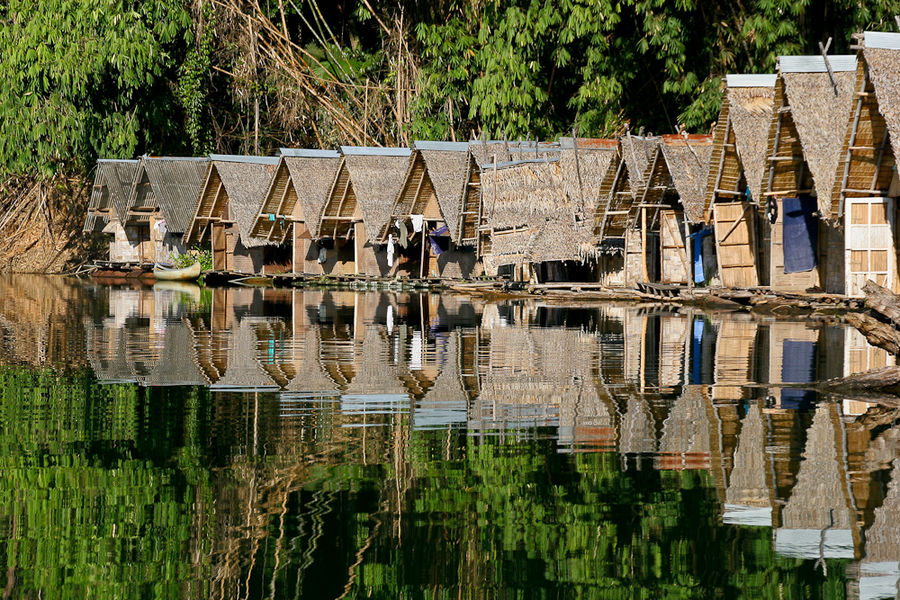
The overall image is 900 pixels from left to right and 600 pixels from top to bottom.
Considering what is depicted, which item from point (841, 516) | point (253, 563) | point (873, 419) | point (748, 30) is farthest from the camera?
point (748, 30)

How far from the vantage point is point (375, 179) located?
37.0m

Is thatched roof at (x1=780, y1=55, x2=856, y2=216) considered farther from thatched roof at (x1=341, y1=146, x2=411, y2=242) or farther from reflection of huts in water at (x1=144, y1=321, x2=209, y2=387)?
thatched roof at (x1=341, y1=146, x2=411, y2=242)

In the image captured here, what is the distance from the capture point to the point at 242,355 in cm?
1493

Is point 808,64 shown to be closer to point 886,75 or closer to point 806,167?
point 806,167

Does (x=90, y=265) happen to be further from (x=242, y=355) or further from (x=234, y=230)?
(x=242, y=355)

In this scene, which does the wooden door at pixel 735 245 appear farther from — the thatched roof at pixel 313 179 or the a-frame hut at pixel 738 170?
the thatched roof at pixel 313 179

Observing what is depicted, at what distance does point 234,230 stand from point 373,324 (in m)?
22.8

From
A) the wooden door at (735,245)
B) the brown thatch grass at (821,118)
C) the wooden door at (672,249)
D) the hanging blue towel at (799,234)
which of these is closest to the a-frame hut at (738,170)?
the wooden door at (735,245)

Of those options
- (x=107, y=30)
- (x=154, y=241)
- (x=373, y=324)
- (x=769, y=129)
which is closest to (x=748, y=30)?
(x=769, y=129)

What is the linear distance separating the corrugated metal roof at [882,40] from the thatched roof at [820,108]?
54.5 inches

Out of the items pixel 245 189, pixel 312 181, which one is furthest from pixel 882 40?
pixel 245 189

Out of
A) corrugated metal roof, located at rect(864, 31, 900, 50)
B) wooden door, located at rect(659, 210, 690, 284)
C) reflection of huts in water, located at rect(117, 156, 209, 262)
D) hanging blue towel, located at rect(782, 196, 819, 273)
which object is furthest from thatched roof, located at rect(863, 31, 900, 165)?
reflection of huts in water, located at rect(117, 156, 209, 262)

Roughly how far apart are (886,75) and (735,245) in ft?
21.1

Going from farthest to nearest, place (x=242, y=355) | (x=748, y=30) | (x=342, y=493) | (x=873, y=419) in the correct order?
(x=748, y=30) → (x=242, y=355) → (x=873, y=419) → (x=342, y=493)
